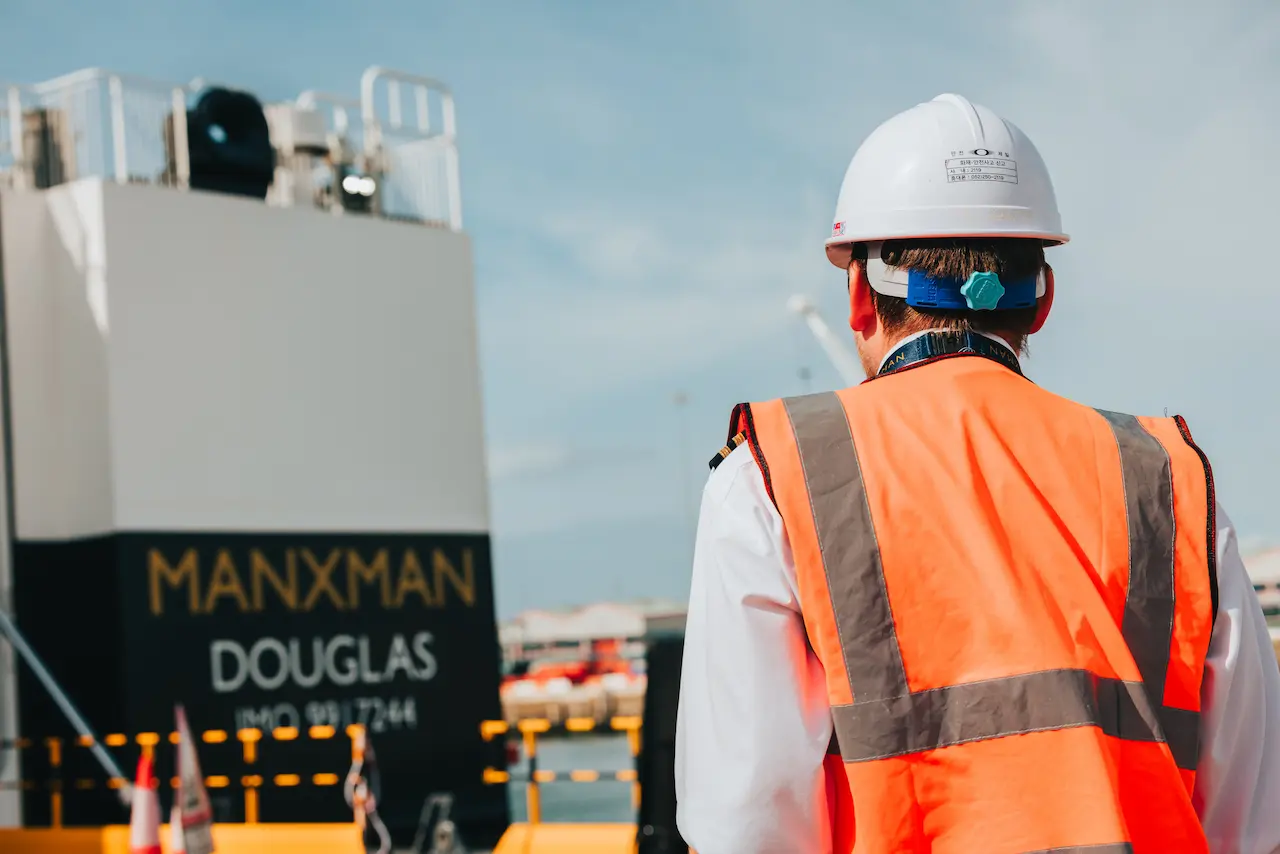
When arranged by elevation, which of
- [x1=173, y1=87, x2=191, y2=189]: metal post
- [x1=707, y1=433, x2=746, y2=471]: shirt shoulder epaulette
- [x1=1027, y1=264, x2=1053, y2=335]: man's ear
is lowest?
[x1=707, y1=433, x2=746, y2=471]: shirt shoulder epaulette

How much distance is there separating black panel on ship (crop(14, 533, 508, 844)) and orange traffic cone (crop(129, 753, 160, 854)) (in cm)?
321

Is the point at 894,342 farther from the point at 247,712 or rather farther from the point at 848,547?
the point at 247,712

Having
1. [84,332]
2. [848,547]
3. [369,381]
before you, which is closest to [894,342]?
[848,547]

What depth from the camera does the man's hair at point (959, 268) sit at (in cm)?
202

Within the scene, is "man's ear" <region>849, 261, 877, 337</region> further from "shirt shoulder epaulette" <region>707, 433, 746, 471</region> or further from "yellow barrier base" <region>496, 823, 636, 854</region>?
"yellow barrier base" <region>496, 823, 636, 854</region>

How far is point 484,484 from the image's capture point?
17625mm

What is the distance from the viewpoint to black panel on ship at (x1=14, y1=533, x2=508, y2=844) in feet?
47.3

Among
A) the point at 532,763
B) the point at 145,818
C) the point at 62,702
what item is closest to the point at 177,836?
the point at 145,818

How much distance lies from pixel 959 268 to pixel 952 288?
0.11ft

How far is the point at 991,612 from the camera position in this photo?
177cm

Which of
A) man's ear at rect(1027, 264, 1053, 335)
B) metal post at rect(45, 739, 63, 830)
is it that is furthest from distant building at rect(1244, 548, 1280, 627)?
→ metal post at rect(45, 739, 63, 830)

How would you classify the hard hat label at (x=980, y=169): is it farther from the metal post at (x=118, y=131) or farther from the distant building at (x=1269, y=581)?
the metal post at (x=118, y=131)

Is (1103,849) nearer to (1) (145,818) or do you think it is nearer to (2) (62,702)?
(1) (145,818)

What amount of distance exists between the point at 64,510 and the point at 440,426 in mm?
4202
